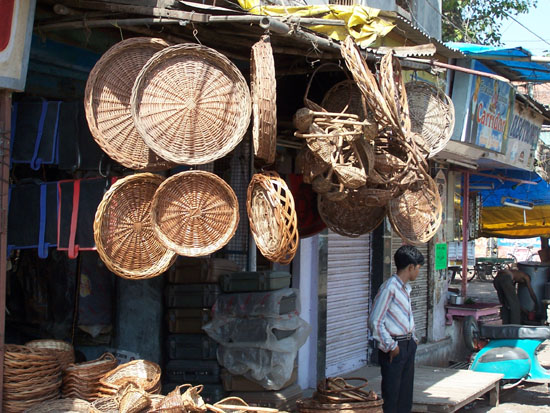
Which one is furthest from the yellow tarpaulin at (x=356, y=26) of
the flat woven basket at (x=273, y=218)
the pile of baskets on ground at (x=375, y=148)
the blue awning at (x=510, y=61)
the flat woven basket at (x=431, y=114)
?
the blue awning at (x=510, y=61)

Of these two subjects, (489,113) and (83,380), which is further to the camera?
(489,113)

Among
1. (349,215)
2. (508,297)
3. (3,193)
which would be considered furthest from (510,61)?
(3,193)

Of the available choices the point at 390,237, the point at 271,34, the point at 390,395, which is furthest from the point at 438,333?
the point at 271,34

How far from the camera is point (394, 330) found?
5477mm

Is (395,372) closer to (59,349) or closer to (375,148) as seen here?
(375,148)

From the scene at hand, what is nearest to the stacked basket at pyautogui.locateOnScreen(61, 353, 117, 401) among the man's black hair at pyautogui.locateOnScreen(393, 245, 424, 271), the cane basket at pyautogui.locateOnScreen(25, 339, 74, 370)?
the cane basket at pyautogui.locateOnScreen(25, 339, 74, 370)

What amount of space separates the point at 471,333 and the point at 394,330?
16.3 feet

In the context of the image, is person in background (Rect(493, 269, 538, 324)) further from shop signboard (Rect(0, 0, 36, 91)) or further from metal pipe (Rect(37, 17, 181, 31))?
shop signboard (Rect(0, 0, 36, 91))

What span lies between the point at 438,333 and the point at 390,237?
258 centimetres

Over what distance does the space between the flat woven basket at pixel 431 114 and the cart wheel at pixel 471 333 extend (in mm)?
5350

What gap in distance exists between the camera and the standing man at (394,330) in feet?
17.7

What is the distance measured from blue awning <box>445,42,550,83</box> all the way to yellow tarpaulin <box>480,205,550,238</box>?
423cm

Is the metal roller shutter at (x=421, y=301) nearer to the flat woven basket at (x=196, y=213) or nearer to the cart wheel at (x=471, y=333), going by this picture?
the cart wheel at (x=471, y=333)

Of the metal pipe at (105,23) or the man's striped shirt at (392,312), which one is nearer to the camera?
the metal pipe at (105,23)
